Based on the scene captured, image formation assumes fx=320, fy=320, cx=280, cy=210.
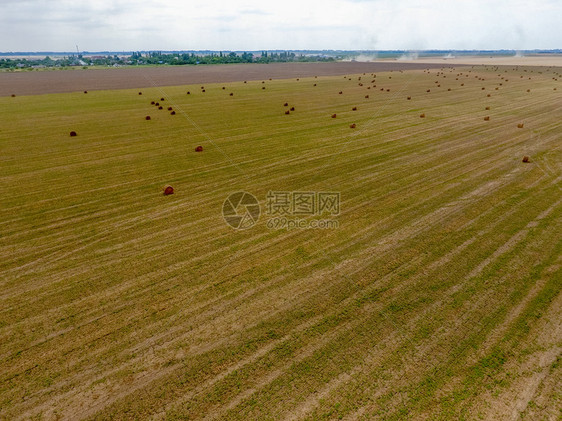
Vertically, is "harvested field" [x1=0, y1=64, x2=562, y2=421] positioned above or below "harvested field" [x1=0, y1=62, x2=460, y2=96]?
below

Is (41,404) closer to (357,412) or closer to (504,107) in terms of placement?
(357,412)

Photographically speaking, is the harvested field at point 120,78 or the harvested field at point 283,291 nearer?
the harvested field at point 283,291

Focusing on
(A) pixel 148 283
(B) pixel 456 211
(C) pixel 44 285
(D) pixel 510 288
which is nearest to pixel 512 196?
(B) pixel 456 211

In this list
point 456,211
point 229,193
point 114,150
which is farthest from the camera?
point 114,150

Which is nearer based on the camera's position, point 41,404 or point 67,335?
point 41,404

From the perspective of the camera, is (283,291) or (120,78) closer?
(283,291)

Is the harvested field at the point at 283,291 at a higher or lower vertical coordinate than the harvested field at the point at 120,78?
lower

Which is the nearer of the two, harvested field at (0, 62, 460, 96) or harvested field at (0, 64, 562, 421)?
harvested field at (0, 64, 562, 421)

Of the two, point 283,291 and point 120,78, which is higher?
point 120,78
